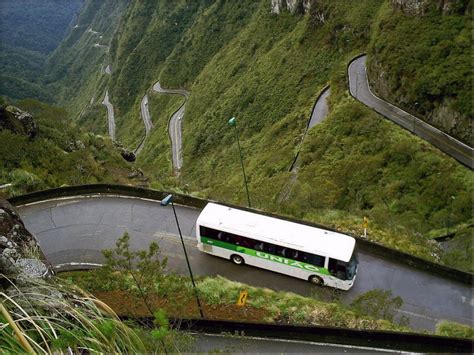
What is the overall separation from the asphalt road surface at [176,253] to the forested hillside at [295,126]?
3477 millimetres

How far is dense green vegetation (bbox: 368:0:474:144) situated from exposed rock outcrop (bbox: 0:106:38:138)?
41.9 meters

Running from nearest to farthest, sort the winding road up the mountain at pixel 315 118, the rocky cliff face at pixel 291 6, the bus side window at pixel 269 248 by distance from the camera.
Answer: the bus side window at pixel 269 248 < the winding road up the mountain at pixel 315 118 < the rocky cliff face at pixel 291 6

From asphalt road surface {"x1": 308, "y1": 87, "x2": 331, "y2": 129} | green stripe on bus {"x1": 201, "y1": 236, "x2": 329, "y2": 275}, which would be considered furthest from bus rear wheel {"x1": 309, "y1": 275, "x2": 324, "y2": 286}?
asphalt road surface {"x1": 308, "y1": 87, "x2": 331, "y2": 129}

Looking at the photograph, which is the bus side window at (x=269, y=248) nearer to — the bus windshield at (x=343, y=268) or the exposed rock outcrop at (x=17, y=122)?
the bus windshield at (x=343, y=268)

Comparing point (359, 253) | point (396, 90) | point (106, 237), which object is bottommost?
point (106, 237)

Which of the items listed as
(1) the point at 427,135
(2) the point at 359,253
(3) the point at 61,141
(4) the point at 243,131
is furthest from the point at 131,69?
(2) the point at 359,253

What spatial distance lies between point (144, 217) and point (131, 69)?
137 metres

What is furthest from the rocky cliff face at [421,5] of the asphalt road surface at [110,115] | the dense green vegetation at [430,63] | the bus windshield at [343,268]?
the asphalt road surface at [110,115]

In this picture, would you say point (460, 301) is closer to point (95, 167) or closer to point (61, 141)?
point (95, 167)

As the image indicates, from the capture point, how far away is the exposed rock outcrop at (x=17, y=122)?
4503cm

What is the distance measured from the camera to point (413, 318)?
22641 millimetres

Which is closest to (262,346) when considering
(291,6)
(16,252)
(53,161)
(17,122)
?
(16,252)

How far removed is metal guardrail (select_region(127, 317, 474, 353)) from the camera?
56.7 ft

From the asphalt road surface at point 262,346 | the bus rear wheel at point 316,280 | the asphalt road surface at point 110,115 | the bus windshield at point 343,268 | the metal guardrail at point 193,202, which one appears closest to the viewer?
the asphalt road surface at point 262,346
